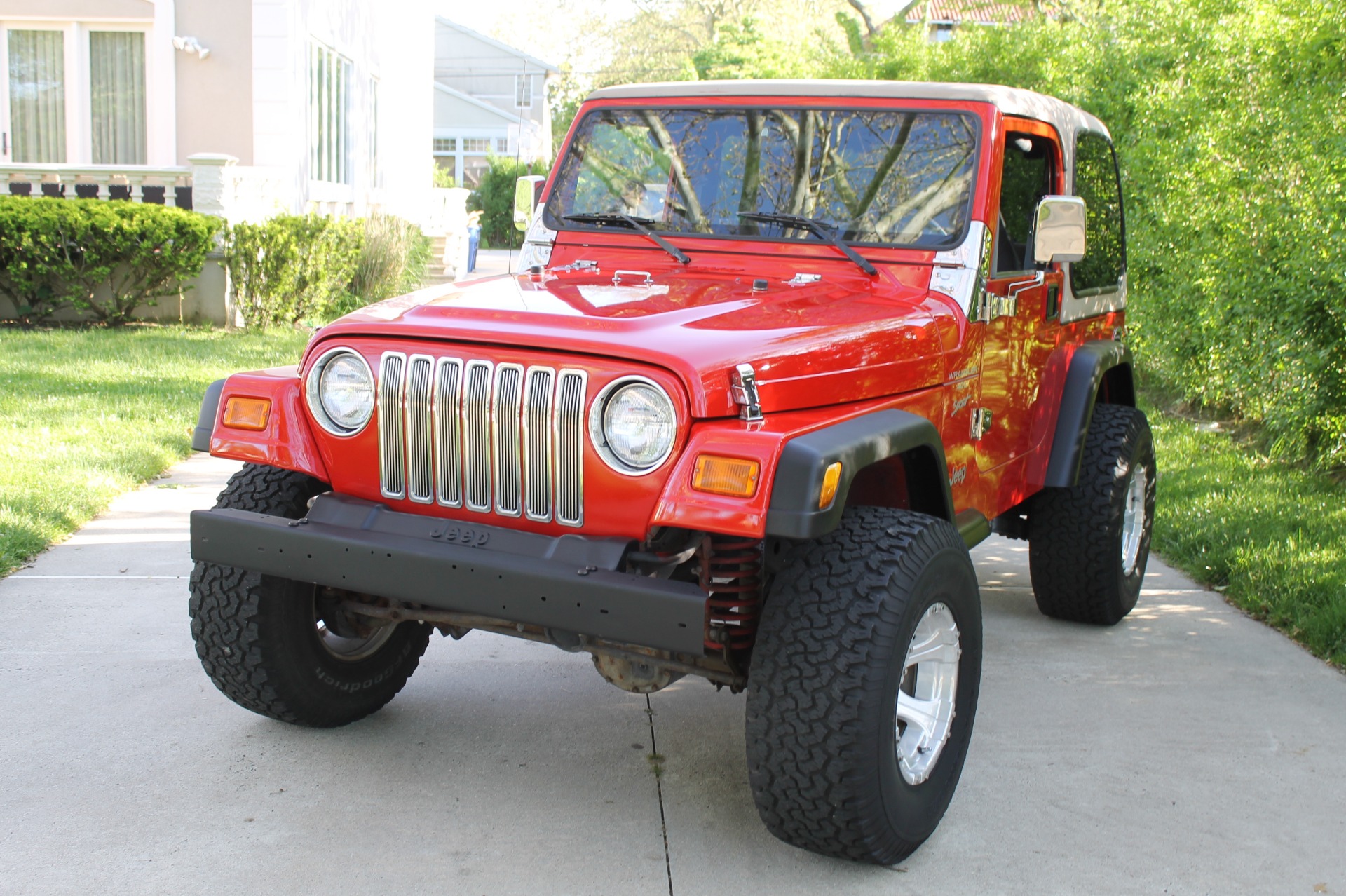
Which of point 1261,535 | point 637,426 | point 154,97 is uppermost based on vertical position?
point 154,97

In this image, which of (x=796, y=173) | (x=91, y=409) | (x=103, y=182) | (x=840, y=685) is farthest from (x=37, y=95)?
(x=840, y=685)

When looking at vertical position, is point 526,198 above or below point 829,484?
above

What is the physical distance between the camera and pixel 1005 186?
167 inches

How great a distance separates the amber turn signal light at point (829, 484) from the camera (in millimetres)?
2754

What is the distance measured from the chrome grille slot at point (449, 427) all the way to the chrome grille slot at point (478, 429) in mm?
18

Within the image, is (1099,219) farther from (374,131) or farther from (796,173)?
(374,131)

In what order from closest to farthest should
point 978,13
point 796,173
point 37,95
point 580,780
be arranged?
point 580,780 → point 796,173 → point 37,95 → point 978,13

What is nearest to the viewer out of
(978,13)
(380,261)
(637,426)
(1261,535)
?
(637,426)

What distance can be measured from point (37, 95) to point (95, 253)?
11.1ft

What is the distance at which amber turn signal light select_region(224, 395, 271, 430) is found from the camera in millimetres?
3336

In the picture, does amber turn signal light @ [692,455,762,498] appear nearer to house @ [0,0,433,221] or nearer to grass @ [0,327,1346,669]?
grass @ [0,327,1346,669]

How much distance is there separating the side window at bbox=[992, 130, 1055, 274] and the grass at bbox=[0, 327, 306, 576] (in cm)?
427

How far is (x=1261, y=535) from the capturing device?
20.3 ft

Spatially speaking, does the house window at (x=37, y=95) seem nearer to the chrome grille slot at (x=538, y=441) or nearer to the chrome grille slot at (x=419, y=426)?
the chrome grille slot at (x=419, y=426)
